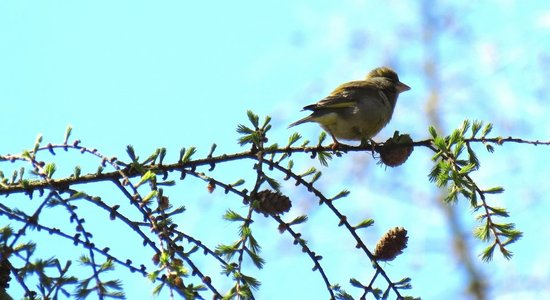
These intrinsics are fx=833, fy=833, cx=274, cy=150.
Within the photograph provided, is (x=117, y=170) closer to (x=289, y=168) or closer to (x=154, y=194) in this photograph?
(x=154, y=194)

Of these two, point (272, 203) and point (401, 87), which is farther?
point (401, 87)

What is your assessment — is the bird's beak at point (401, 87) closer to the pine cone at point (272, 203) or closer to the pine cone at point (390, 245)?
the pine cone at point (390, 245)

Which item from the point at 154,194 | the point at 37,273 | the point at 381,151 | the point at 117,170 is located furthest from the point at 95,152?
the point at 381,151

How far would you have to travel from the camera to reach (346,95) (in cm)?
509

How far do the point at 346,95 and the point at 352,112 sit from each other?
11.4 inches

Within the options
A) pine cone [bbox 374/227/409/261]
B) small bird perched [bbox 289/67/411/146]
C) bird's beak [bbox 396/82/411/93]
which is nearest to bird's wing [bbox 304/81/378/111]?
small bird perched [bbox 289/67/411/146]

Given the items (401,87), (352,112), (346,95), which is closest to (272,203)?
(352,112)

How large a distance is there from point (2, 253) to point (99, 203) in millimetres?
332

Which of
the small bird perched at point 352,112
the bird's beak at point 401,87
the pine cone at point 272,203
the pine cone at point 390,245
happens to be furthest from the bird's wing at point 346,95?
the pine cone at point 272,203

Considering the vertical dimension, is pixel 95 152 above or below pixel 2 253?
above

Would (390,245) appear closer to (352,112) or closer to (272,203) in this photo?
(272,203)

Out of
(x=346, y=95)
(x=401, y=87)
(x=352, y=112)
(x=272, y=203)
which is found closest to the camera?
(x=272, y=203)

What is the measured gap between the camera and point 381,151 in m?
3.04

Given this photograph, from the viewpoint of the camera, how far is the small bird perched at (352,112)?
15.7ft
